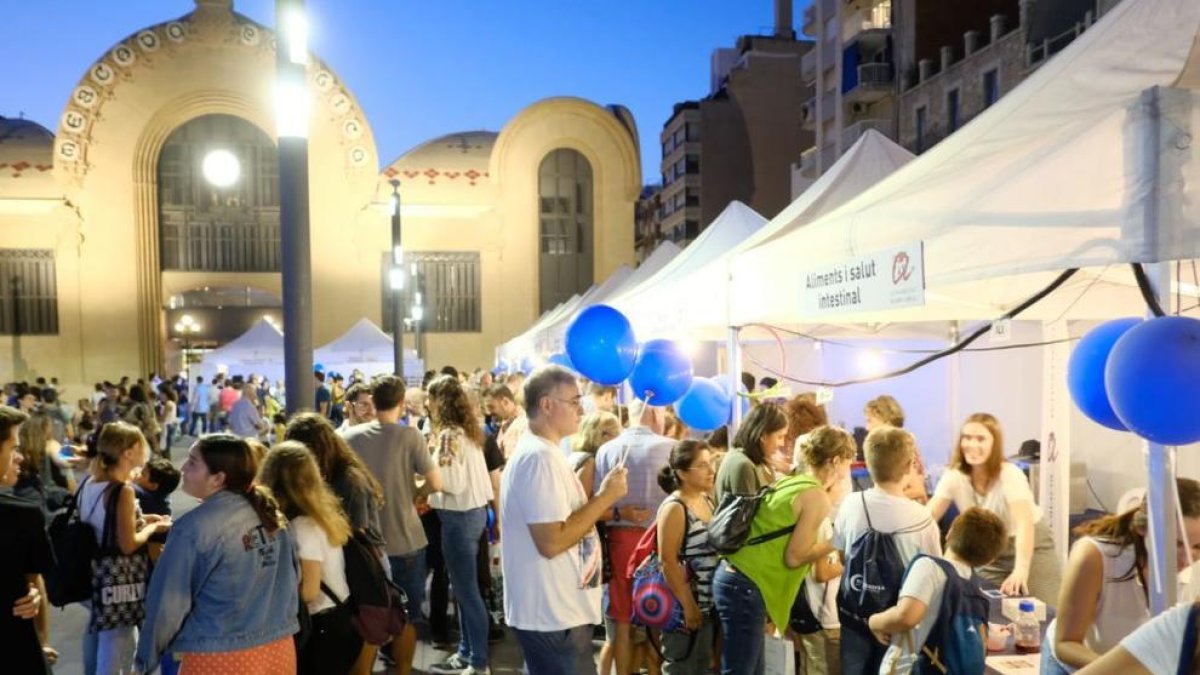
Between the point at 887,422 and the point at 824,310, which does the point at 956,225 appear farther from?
the point at 887,422

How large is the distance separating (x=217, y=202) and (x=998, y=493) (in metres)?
30.0

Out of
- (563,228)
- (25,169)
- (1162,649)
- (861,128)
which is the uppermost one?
(861,128)

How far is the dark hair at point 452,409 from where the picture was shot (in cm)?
519

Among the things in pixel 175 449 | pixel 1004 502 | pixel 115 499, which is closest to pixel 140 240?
pixel 175 449

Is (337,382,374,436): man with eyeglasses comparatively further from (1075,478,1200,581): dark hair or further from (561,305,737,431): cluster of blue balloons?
(1075,478,1200,581): dark hair

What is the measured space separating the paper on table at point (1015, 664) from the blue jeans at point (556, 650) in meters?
1.53

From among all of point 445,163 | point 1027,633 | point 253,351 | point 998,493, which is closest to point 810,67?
point 445,163

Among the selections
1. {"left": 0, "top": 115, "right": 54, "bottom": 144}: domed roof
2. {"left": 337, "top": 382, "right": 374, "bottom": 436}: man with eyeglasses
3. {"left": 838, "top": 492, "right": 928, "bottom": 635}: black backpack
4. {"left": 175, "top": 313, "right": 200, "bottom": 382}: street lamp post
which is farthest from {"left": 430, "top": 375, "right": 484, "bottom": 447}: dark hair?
{"left": 0, "top": 115, "right": 54, "bottom": 144}: domed roof

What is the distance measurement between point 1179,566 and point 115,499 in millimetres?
4251

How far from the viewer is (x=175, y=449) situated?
1755 cm

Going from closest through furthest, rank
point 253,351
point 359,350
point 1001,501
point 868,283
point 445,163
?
point 868,283 < point 1001,501 < point 253,351 < point 359,350 < point 445,163

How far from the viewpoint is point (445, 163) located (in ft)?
99.1

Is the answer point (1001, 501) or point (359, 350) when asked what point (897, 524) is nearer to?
point (1001, 501)

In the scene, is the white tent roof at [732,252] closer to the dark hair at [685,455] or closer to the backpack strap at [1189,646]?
the dark hair at [685,455]
